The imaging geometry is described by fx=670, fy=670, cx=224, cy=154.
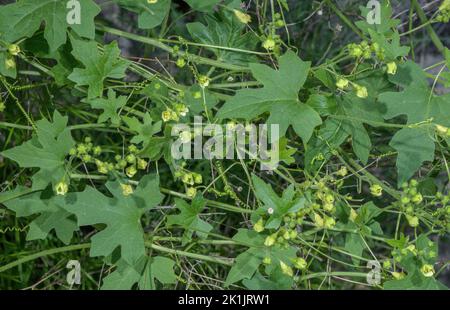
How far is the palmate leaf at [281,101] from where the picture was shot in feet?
4.88

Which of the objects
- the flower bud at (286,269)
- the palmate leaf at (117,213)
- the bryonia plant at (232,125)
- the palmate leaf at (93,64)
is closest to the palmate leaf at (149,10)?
the bryonia plant at (232,125)

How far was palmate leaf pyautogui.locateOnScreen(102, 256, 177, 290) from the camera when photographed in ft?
5.23

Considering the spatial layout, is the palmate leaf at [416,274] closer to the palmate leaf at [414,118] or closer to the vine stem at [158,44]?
the palmate leaf at [414,118]

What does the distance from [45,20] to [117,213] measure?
474 mm

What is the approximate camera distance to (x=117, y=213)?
1.56 m

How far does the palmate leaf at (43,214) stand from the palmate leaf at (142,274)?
0.17 m

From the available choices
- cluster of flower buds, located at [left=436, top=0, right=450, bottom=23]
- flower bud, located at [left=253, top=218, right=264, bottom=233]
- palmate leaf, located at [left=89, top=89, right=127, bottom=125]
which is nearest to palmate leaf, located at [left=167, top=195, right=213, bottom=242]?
flower bud, located at [left=253, top=218, right=264, bottom=233]

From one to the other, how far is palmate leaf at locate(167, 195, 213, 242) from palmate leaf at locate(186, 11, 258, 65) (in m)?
0.41

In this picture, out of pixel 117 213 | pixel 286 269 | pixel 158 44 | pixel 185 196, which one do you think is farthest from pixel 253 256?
pixel 158 44

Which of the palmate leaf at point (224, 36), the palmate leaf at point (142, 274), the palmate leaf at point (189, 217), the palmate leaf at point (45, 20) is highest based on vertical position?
the palmate leaf at point (45, 20)

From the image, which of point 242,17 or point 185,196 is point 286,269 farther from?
point 242,17

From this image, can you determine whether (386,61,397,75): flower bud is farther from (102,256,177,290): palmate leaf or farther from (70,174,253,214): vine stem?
(102,256,177,290): palmate leaf

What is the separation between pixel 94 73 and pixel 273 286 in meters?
0.67
